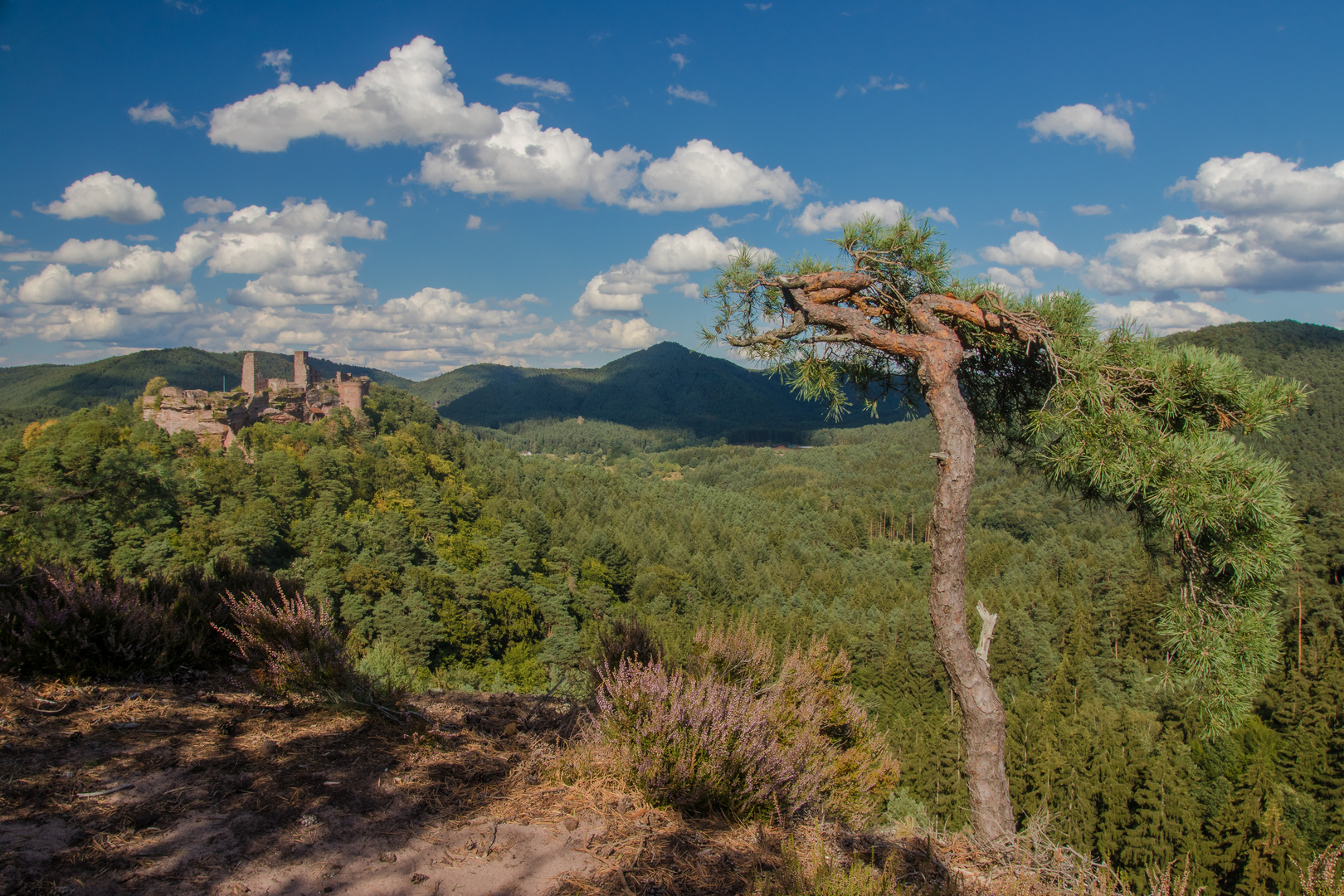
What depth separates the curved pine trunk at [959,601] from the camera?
3.51m

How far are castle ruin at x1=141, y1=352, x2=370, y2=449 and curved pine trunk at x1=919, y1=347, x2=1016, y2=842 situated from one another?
45857 mm

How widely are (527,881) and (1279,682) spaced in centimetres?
3545

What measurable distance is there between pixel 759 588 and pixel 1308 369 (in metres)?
88.8

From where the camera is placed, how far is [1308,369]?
84.6m

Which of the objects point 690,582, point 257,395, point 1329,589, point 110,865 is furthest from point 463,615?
point 1329,589

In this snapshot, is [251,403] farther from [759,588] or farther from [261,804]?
[261,804]

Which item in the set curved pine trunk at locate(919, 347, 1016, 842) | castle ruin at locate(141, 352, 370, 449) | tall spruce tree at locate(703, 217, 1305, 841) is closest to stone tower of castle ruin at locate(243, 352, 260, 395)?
castle ruin at locate(141, 352, 370, 449)

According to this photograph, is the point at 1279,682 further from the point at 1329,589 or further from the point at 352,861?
the point at 352,861

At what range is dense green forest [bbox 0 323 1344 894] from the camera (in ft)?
60.8

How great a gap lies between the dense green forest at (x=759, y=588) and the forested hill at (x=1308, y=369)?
0.70 metres

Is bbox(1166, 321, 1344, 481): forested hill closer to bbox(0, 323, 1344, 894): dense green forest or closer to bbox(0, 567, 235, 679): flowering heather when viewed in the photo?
bbox(0, 323, 1344, 894): dense green forest

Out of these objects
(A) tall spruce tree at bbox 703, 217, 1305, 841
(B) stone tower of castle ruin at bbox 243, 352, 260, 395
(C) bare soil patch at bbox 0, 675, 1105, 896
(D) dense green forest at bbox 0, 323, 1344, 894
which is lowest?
(D) dense green forest at bbox 0, 323, 1344, 894

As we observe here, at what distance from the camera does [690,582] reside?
157ft

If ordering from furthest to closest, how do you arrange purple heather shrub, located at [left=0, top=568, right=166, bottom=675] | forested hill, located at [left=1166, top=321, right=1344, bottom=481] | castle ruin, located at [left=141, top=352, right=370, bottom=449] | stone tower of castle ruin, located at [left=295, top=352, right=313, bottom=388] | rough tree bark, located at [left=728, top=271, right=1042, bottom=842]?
forested hill, located at [left=1166, top=321, right=1344, bottom=481] < stone tower of castle ruin, located at [left=295, top=352, right=313, bottom=388] < castle ruin, located at [left=141, top=352, right=370, bottom=449] < purple heather shrub, located at [left=0, top=568, right=166, bottom=675] < rough tree bark, located at [left=728, top=271, right=1042, bottom=842]
